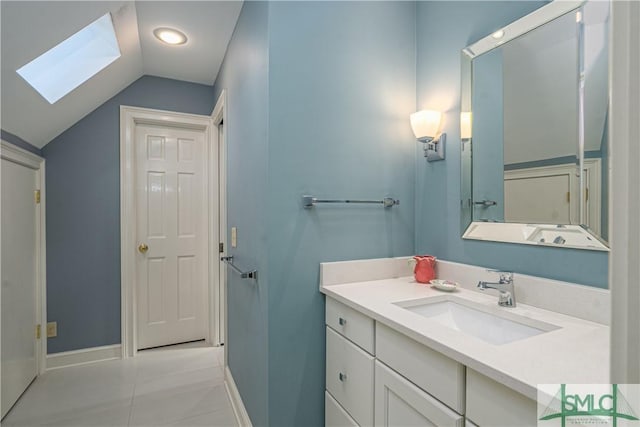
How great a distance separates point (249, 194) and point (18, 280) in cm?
173

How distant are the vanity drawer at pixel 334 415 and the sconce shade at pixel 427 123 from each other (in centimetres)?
135

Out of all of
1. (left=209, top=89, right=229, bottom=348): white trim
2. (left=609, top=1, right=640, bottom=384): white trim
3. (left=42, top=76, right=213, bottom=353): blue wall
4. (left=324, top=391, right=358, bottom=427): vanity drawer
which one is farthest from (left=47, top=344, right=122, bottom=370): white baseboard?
(left=609, top=1, right=640, bottom=384): white trim

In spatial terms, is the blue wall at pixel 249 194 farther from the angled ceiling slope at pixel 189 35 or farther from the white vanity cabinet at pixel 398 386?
the white vanity cabinet at pixel 398 386

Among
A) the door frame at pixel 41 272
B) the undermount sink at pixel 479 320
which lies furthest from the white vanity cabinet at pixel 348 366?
the door frame at pixel 41 272

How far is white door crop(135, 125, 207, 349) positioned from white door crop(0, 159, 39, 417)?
2.35ft

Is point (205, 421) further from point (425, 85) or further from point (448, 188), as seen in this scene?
point (425, 85)

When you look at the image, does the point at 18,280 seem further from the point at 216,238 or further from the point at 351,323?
the point at 351,323

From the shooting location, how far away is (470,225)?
1507 millimetres

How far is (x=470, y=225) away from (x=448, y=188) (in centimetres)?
22

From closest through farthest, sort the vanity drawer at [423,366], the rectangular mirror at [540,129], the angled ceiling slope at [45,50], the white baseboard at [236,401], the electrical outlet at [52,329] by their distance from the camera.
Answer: the vanity drawer at [423,366]
the rectangular mirror at [540,129]
the angled ceiling slope at [45,50]
the white baseboard at [236,401]
the electrical outlet at [52,329]

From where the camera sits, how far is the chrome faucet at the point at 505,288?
1.22 metres

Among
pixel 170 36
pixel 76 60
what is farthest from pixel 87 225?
pixel 170 36

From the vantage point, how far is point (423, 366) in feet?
3.22

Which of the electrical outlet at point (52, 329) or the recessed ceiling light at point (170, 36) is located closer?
the recessed ceiling light at point (170, 36)
